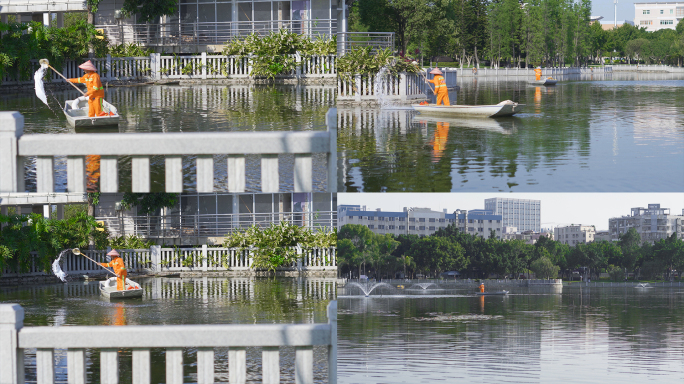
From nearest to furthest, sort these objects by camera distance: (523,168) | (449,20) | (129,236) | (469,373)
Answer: (523,168) < (469,373) < (129,236) < (449,20)

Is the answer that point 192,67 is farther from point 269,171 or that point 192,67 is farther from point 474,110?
point 269,171

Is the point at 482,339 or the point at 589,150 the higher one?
the point at 589,150

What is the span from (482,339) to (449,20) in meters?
17.6

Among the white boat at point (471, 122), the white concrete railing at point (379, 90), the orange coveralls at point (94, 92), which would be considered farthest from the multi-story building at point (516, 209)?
the orange coveralls at point (94, 92)

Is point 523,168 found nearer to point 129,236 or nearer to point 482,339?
point 482,339

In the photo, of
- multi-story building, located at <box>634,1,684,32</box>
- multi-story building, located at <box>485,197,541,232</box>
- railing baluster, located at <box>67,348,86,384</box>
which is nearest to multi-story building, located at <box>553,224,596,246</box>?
multi-story building, located at <box>634,1,684,32</box>

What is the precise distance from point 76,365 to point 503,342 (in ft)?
51.0

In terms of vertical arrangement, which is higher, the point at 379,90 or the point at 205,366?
the point at 379,90

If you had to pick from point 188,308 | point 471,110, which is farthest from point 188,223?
point 471,110

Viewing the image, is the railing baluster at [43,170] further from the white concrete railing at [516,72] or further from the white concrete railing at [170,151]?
the white concrete railing at [516,72]

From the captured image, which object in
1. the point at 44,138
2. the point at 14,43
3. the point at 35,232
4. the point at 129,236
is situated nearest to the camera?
the point at 44,138

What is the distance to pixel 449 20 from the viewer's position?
3150 cm

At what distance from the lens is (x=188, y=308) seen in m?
12.9

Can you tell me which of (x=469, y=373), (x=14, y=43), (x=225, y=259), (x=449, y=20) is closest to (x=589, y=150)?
(x=469, y=373)
